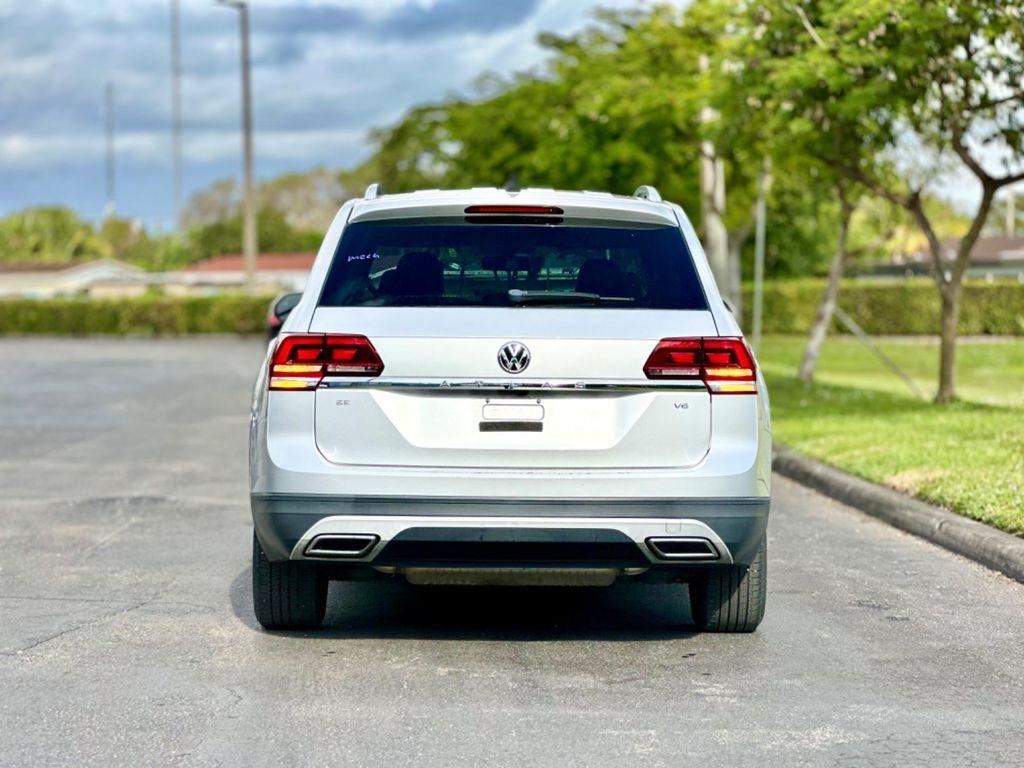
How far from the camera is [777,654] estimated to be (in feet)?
21.9

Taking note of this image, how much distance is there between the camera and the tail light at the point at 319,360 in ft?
20.4

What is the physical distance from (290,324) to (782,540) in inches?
178

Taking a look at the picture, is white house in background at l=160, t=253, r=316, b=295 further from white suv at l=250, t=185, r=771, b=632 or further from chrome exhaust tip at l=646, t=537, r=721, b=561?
chrome exhaust tip at l=646, t=537, r=721, b=561

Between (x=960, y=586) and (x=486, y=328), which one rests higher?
(x=486, y=328)

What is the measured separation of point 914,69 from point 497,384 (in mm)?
11844

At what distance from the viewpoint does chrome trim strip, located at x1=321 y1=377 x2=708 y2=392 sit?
20.2 feet

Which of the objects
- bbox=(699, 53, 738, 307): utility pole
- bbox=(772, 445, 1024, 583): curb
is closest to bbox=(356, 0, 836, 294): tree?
bbox=(699, 53, 738, 307): utility pole

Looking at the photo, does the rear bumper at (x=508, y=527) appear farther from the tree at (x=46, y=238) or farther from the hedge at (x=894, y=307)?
the tree at (x=46, y=238)

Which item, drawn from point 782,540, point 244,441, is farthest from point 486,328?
point 244,441

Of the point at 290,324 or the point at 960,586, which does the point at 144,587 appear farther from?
the point at 960,586

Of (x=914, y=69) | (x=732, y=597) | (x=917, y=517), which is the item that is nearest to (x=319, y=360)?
(x=732, y=597)

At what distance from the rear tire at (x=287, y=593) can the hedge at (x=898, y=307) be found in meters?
39.7

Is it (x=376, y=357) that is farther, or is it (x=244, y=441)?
(x=244, y=441)

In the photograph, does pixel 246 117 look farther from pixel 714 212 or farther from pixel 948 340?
pixel 948 340
